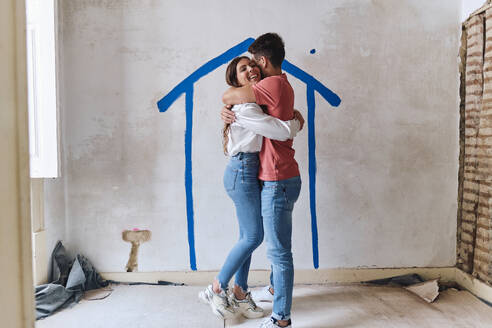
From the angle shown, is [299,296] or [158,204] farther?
[158,204]

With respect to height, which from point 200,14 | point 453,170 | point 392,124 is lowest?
point 453,170

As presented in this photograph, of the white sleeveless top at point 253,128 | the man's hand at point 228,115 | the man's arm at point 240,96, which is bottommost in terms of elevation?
the white sleeveless top at point 253,128

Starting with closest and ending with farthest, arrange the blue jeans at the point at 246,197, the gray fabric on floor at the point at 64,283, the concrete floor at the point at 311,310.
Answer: the blue jeans at the point at 246,197, the concrete floor at the point at 311,310, the gray fabric on floor at the point at 64,283

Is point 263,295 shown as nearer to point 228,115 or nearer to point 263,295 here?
point 263,295

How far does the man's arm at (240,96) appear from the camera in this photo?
6.57 feet

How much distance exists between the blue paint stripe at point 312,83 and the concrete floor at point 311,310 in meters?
1.31

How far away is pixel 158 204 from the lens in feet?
9.08

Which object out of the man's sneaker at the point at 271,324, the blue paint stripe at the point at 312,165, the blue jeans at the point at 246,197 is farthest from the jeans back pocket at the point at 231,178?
the blue paint stripe at the point at 312,165

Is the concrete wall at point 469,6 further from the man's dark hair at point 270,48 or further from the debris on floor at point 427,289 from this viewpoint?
the debris on floor at point 427,289

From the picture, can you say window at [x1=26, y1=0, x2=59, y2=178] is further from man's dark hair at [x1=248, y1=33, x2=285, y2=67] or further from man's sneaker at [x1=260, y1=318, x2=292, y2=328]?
man's sneaker at [x1=260, y1=318, x2=292, y2=328]

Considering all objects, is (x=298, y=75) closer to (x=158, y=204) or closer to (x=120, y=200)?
(x=158, y=204)

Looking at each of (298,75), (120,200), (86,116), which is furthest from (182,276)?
(298,75)

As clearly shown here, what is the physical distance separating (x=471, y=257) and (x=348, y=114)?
50.4 inches

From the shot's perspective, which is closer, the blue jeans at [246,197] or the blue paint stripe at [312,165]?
the blue jeans at [246,197]
